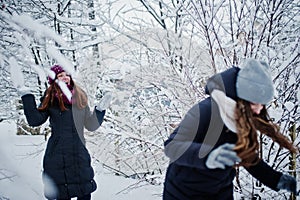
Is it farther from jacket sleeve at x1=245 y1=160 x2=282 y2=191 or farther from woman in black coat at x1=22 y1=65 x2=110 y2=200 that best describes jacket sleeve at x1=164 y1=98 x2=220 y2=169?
woman in black coat at x1=22 y1=65 x2=110 y2=200

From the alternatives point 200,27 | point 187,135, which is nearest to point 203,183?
point 187,135

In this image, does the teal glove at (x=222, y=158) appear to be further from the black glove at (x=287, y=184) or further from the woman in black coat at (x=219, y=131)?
the black glove at (x=287, y=184)

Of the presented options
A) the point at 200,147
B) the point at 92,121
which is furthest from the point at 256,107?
the point at 92,121

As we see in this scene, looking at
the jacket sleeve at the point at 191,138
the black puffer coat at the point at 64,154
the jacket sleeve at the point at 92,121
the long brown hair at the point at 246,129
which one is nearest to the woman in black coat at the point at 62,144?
the black puffer coat at the point at 64,154

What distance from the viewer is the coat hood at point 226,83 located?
1817mm

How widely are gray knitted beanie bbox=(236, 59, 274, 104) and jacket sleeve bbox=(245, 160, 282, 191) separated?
0.51 metres

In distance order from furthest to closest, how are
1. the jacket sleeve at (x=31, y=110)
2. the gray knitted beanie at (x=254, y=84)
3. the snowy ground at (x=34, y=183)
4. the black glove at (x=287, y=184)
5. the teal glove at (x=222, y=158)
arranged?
1. the snowy ground at (x=34, y=183)
2. the jacket sleeve at (x=31, y=110)
3. the black glove at (x=287, y=184)
4. the gray knitted beanie at (x=254, y=84)
5. the teal glove at (x=222, y=158)

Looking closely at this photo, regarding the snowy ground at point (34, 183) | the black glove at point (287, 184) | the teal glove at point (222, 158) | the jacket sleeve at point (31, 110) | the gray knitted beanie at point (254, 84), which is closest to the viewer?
the teal glove at point (222, 158)

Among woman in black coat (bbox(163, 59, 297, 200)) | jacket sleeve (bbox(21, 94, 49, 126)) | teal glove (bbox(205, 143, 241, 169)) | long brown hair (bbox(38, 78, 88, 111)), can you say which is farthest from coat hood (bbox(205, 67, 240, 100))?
jacket sleeve (bbox(21, 94, 49, 126))

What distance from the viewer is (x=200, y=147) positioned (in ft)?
5.80

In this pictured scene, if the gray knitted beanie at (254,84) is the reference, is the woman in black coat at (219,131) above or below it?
below

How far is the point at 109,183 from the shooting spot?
5.03 meters

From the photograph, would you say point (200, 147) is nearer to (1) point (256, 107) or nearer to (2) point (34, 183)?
(1) point (256, 107)

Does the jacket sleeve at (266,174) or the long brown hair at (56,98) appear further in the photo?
the long brown hair at (56,98)
